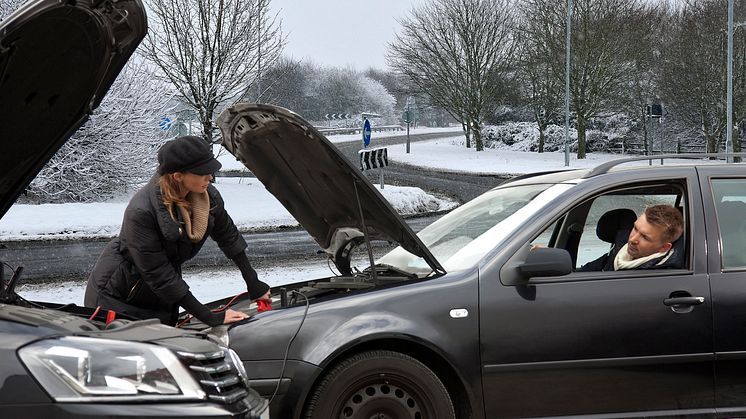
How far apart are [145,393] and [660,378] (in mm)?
2601

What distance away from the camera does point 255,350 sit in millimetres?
3812

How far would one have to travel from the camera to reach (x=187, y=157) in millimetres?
3973

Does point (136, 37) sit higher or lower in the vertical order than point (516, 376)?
higher

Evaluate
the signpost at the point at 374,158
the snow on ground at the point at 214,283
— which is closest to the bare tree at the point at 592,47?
the signpost at the point at 374,158

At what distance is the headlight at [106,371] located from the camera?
2219mm

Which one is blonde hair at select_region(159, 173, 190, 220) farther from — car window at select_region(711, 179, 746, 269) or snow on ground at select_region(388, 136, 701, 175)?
snow on ground at select_region(388, 136, 701, 175)

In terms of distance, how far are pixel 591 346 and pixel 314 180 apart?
1.67m

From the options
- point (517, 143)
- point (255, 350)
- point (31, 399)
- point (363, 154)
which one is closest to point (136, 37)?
point (255, 350)

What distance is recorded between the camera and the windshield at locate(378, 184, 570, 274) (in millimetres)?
4250

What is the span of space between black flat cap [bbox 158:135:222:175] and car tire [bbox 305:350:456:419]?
1148 millimetres

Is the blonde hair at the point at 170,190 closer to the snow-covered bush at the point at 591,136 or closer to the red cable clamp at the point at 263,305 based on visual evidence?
the red cable clamp at the point at 263,305

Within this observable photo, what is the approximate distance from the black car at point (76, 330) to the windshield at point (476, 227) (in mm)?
1609

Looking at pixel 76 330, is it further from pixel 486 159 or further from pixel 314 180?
pixel 486 159

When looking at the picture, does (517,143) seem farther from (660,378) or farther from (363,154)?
(660,378)
